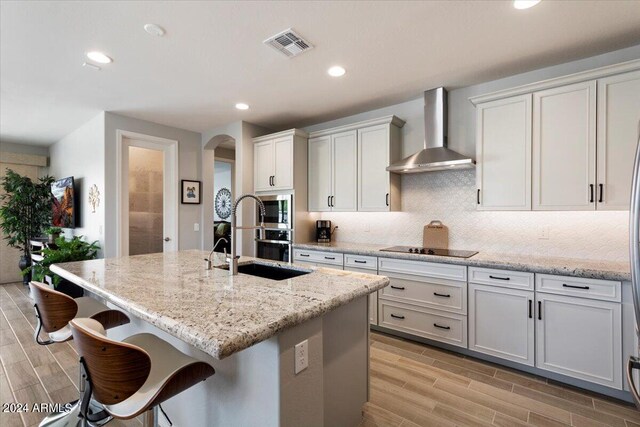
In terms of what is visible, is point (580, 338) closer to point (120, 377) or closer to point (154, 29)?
point (120, 377)

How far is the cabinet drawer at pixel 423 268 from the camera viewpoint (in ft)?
8.89

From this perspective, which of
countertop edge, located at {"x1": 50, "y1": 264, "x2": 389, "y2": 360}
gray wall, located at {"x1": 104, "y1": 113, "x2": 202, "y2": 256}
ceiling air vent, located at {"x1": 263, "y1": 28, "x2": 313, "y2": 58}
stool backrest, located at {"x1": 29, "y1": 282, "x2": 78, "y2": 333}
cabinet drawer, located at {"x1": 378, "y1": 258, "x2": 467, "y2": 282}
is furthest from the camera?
gray wall, located at {"x1": 104, "y1": 113, "x2": 202, "y2": 256}

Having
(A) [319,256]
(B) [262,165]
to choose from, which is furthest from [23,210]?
(A) [319,256]

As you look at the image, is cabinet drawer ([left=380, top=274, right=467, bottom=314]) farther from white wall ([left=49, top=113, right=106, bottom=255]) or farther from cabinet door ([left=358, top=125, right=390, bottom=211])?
white wall ([left=49, top=113, right=106, bottom=255])

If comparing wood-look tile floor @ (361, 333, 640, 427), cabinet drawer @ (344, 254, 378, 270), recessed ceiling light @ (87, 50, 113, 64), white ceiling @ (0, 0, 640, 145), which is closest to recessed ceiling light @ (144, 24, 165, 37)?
white ceiling @ (0, 0, 640, 145)

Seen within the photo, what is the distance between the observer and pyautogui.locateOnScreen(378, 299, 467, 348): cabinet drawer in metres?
2.74

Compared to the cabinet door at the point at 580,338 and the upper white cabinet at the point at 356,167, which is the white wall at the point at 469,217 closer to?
the upper white cabinet at the point at 356,167

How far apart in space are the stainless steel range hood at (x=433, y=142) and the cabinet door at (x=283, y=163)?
4.42 ft

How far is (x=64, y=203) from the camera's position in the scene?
488cm

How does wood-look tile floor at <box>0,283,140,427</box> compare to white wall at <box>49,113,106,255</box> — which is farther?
white wall at <box>49,113,106,255</box>

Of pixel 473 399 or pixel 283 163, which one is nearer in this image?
pixel 473 399

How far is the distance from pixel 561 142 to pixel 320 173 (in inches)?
100

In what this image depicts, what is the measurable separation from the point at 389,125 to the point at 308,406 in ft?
9.72

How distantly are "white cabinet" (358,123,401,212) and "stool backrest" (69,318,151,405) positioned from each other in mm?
2854
